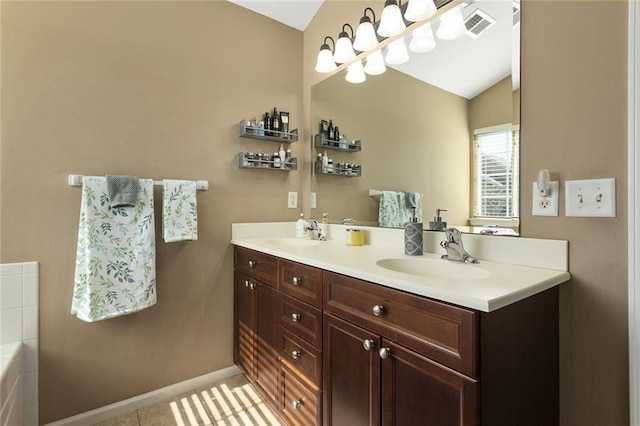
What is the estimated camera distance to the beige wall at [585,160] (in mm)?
897

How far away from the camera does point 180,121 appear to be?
1.80m

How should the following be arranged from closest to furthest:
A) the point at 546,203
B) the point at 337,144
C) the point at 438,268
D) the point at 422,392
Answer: the point at 422,392 < the point at 546,203 < the point at 438,268 < the point at 337,144

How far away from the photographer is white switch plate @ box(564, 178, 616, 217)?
90cm

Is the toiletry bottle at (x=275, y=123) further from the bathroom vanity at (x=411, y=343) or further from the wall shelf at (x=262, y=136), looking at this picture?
the bathroom vanity at (x=411, y=343)

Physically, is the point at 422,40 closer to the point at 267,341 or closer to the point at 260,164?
the point at 260,164

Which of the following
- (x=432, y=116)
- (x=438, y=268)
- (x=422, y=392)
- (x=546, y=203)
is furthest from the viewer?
(x=432, y=116)

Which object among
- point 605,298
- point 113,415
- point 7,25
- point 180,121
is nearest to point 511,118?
point 605,298

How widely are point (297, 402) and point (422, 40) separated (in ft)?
5.86

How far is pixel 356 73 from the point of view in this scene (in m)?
1.83

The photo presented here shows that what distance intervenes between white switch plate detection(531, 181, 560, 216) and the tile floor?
61.1 inches

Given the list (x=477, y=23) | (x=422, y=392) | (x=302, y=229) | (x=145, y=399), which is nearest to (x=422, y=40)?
(x=477, y=23)

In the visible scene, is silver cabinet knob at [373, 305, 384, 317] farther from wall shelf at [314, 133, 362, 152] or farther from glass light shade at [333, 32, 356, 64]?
glass light shade at [333, 32, 356, 64]

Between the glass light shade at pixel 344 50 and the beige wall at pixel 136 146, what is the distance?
1.81ft

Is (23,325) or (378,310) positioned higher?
(378,310)
